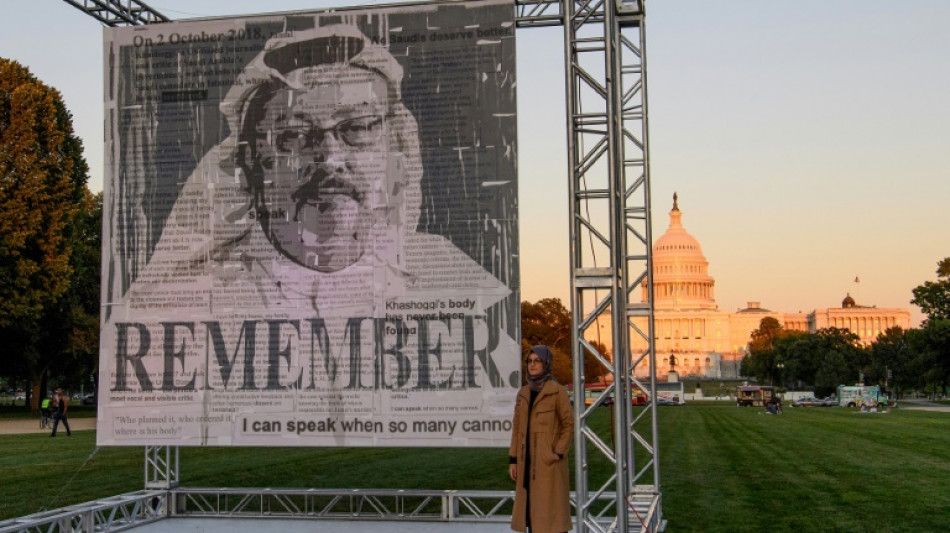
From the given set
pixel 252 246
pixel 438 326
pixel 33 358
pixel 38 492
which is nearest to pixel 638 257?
pixel 438 326

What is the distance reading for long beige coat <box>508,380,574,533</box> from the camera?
869 centimetres

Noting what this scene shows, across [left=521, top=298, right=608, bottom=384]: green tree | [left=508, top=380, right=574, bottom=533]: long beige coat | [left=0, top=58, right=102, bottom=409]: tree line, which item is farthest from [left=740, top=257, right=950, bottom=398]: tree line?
[left=508, top=380, right=574, bottom=533]: long beige coat

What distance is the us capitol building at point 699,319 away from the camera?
603 ft

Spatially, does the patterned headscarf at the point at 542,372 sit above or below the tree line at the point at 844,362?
above

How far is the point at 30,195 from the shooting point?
3631 centimetres

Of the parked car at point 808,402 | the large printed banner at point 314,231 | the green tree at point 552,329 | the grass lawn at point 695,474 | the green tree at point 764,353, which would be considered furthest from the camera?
the green tree at point 764,353

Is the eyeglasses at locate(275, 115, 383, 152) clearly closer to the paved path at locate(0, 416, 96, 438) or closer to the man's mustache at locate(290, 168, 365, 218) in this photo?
the man's mustache at locate(290, 168, 365, 218)

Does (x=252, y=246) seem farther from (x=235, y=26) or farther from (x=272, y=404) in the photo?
(x=235, y=26)

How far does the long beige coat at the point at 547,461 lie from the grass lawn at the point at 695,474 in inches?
179

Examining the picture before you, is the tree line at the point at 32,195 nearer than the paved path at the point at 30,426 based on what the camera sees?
No

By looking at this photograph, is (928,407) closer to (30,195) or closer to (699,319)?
(30,195)

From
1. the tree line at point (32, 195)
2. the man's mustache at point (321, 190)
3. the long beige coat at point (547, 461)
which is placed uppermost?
the tree line at point (32, 195)

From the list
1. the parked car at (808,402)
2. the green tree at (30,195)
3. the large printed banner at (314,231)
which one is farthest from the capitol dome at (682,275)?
the large printed banner at (314,231)

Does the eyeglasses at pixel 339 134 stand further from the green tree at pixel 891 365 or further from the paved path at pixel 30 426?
the green tree at pixel 891 365
